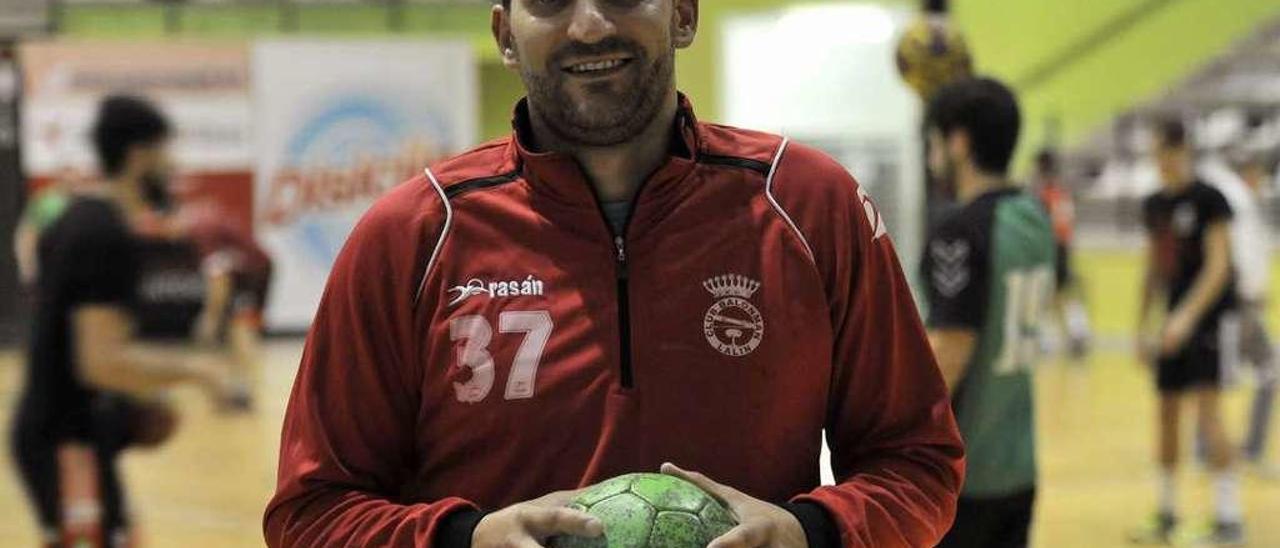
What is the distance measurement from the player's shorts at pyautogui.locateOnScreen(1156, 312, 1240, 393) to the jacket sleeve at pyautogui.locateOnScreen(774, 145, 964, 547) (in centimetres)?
616

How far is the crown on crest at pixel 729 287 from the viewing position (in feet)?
6.78

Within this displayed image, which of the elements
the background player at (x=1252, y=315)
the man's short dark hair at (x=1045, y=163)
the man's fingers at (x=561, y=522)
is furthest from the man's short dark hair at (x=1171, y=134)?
the man's short dark hair at (x=1045, y=163)

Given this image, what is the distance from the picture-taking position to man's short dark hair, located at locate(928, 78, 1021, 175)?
4.46 metres

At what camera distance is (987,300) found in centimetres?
440

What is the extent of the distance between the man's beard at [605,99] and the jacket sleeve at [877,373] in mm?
198

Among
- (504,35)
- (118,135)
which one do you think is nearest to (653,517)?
(504,35)

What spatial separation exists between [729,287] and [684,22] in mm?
357

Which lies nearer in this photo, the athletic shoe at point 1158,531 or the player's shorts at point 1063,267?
the athletic shoe at point 1158,531

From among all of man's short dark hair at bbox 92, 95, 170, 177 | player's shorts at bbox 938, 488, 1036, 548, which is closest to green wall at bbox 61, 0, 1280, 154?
man's short dark hair at bbox 92, 95, 170, 177

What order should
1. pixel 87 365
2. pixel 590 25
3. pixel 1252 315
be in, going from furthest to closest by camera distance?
1. pixel 1252 315
2. pixel 87 365
3. pixel 590 25

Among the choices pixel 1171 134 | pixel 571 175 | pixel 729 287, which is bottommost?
pixel 1171 134

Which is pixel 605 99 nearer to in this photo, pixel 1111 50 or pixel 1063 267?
pixel 1063 267

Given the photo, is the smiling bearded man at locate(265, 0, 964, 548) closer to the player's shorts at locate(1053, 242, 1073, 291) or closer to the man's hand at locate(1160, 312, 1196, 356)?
the man's hand at locate(1160, 312, 1196, 356)

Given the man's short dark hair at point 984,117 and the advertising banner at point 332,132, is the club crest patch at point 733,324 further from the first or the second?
the advertising banner at point 332,132
